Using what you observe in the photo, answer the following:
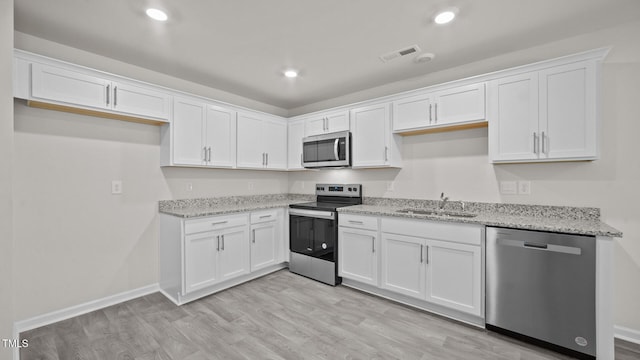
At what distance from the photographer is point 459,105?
2729 mm

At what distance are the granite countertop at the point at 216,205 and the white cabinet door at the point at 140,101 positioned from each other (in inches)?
41.3

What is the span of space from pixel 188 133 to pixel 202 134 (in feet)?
0.55

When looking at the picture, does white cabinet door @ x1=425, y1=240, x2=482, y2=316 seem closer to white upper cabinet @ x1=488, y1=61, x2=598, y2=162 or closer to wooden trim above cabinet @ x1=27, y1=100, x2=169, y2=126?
white upper cabinet @ x1=488, y1=61, x2=598, y2=162

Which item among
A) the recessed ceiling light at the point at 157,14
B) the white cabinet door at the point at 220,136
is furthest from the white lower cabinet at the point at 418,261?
the recessed ceiling light at the point at 157,14

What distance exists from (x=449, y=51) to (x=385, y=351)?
9.19 ft

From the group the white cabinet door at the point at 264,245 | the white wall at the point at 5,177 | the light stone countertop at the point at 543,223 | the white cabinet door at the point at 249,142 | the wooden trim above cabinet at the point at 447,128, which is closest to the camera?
the white wall at the point at 5,177

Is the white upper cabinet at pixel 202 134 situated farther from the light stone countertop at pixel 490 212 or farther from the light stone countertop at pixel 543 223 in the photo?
the light stone countertop at pixel 543 223

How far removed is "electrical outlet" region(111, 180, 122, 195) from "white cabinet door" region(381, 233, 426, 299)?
2889mm

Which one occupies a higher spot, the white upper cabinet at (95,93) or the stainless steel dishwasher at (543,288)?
the white upper cabinet at (95,93)

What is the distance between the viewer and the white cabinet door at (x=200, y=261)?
2783 mm

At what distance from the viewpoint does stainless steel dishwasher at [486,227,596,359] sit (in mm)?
1883

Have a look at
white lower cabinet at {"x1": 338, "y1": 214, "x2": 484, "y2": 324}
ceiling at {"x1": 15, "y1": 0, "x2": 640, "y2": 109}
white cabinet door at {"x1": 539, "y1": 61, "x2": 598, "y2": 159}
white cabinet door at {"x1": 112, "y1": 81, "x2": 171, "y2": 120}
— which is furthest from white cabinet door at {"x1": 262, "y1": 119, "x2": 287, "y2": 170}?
white cabinet door at {"x1": 539, "y1": 61, "x2": 598, "y2": 159}

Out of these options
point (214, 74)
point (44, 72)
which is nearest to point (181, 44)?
point (214, 74)

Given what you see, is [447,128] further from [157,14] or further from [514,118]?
[157,14]
